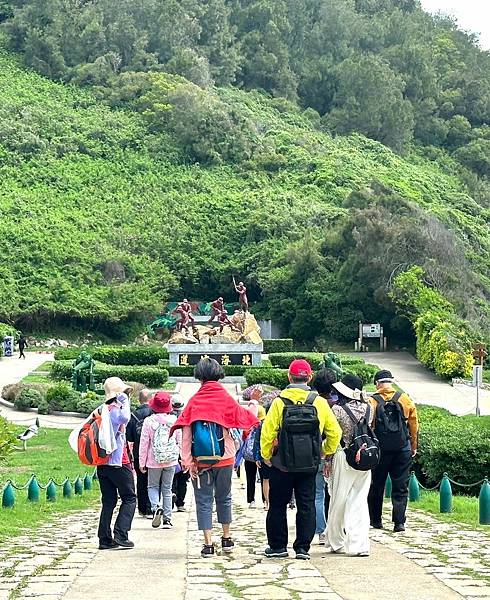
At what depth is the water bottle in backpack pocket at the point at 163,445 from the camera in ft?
39.1

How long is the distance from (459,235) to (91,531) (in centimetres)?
5070

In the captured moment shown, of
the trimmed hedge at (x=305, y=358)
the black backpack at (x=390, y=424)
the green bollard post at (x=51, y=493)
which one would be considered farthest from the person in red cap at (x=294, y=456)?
the trimmed hedge at (x=305, y=358)

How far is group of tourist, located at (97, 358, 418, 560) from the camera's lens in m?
9.12

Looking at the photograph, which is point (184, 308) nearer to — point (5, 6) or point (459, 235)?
point (459, 235)

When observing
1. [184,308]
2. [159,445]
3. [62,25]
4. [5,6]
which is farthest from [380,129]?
[159,445]

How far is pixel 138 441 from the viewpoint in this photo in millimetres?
12609

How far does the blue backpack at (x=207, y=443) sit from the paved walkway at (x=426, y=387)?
22580 mm

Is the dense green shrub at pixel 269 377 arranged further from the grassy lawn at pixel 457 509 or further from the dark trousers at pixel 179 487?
the dark trousers at pixel 179 487

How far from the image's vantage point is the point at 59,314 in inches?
2133

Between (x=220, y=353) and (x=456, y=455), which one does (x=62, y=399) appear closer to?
(x=220, y=353)

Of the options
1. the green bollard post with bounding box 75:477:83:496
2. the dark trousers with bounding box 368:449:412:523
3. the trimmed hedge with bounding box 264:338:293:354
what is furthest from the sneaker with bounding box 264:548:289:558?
the trimmed hedge with bounding box 264:338:293:354

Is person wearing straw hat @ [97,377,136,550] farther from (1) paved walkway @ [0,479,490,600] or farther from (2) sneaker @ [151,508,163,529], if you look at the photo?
(2) sneaker @ [151,508,163,529]

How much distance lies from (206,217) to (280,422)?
2192 inches

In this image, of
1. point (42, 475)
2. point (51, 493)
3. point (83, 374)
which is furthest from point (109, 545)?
point (83, 374)
